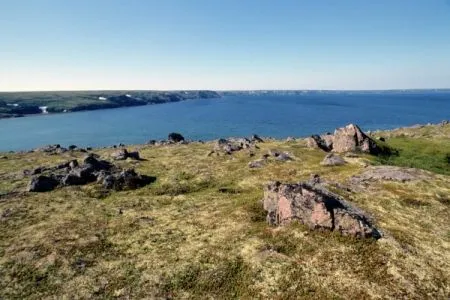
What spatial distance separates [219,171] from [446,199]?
37.2 meters

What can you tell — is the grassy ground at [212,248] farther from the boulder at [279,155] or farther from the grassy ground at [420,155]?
the boulder at [279,155]

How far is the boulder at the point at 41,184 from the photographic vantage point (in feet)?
193

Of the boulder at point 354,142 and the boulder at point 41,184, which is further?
the boulder at point 354,142

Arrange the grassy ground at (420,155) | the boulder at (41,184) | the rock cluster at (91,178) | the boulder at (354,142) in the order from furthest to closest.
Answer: the boulder at (354,142), the grassy ground at (420,155), the rock cluster at (91,178), the boulder at (41,184)

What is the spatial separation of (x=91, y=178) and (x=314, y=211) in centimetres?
4250

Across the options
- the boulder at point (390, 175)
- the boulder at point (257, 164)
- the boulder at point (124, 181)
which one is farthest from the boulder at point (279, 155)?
the boulder at point (124, 181)

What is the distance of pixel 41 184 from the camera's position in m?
59.6

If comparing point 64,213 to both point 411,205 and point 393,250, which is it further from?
point 411,205

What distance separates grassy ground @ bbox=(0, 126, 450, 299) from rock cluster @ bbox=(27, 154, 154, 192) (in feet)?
12.6

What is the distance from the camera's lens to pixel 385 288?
28734mm

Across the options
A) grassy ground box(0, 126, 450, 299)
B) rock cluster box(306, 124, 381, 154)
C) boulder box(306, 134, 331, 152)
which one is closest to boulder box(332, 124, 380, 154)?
rock cluster box(306, 124, 381, 154)

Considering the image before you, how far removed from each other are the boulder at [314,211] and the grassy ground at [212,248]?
1.28m

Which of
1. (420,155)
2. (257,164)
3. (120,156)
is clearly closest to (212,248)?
(257,164)

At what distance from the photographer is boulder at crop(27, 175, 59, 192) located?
58938 millimetres
